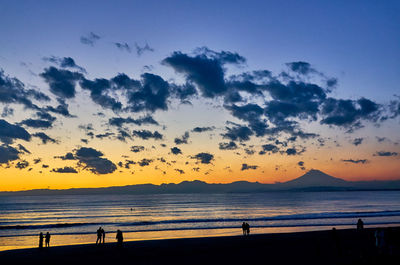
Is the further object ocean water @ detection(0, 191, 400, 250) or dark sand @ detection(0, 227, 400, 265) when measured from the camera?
ocean water @ detection(0, 191, 400, 250)

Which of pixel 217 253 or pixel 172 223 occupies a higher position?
pixel 217 253

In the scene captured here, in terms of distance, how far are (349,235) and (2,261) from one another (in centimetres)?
3427

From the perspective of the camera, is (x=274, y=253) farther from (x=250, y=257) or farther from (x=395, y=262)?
(x=395, y=262)

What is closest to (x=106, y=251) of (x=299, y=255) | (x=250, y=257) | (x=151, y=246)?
(x=151, y=246)

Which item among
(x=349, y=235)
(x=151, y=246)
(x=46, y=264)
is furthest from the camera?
(x=349, y=235)

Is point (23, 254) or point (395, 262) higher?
point (395, 262)

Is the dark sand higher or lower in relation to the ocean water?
higher

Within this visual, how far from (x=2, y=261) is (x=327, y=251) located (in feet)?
88.1

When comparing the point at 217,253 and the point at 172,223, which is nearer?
the point at 217,253

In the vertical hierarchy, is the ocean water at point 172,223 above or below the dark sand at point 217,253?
below

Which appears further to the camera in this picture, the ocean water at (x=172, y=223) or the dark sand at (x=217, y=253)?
the ocean water at (x=172, y=223)

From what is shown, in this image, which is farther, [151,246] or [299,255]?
[151,246]

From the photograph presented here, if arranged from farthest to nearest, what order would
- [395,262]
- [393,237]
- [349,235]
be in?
[349,235], [393,237], [395,262]

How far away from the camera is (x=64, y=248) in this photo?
35.2 metres
